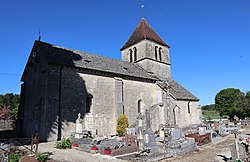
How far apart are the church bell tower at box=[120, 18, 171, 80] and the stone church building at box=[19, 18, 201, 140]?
33cm

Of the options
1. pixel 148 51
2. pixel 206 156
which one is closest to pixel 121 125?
pixel 206 156

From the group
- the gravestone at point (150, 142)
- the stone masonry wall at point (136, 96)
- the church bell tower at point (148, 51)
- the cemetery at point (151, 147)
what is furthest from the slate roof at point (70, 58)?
the gravestone at point (150, 142)

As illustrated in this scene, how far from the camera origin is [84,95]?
51.7 feet

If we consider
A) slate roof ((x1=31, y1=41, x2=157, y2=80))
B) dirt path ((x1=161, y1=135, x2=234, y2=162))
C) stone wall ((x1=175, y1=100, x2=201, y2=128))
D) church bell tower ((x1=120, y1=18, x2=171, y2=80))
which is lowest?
dirt path ((x1=161, y1=135, x2=234, y2=162))

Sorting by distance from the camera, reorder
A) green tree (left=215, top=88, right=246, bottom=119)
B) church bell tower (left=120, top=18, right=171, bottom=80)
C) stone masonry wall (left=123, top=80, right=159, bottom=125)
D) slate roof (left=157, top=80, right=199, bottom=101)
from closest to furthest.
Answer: stone masonry wall (left=123, top=80, right=159, bottom=125), slate roof (left=157, top=80, right=199, bottom=101), church bell tower (left=120, top=18, right=171, bottom=80), green tree (left=215, top=88, right=246, bottom=119)

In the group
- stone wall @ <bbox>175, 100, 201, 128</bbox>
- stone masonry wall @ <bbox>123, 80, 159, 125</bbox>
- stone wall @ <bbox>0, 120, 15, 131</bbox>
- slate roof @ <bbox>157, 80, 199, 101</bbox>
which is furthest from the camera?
stone wall @ <bbox>0, 120, 15, 131</bbox>

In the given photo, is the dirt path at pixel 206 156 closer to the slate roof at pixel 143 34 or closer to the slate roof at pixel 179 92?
the slate roof at pixel 179 92

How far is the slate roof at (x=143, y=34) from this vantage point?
25.7 meters

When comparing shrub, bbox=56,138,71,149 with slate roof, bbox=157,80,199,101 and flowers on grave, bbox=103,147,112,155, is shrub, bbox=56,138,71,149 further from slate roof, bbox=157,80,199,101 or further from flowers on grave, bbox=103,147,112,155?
slate roof, bbox=157,80,199,101

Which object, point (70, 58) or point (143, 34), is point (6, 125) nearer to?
point (70, 58)

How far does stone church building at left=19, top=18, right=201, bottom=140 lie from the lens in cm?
1415

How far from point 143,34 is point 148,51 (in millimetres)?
2827

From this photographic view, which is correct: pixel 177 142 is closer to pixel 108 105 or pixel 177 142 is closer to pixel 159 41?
pixel 108 105

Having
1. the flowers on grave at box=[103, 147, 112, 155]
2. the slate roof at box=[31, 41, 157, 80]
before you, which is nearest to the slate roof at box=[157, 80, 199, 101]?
the slate roof at box=[31, 41, 157, 80]
